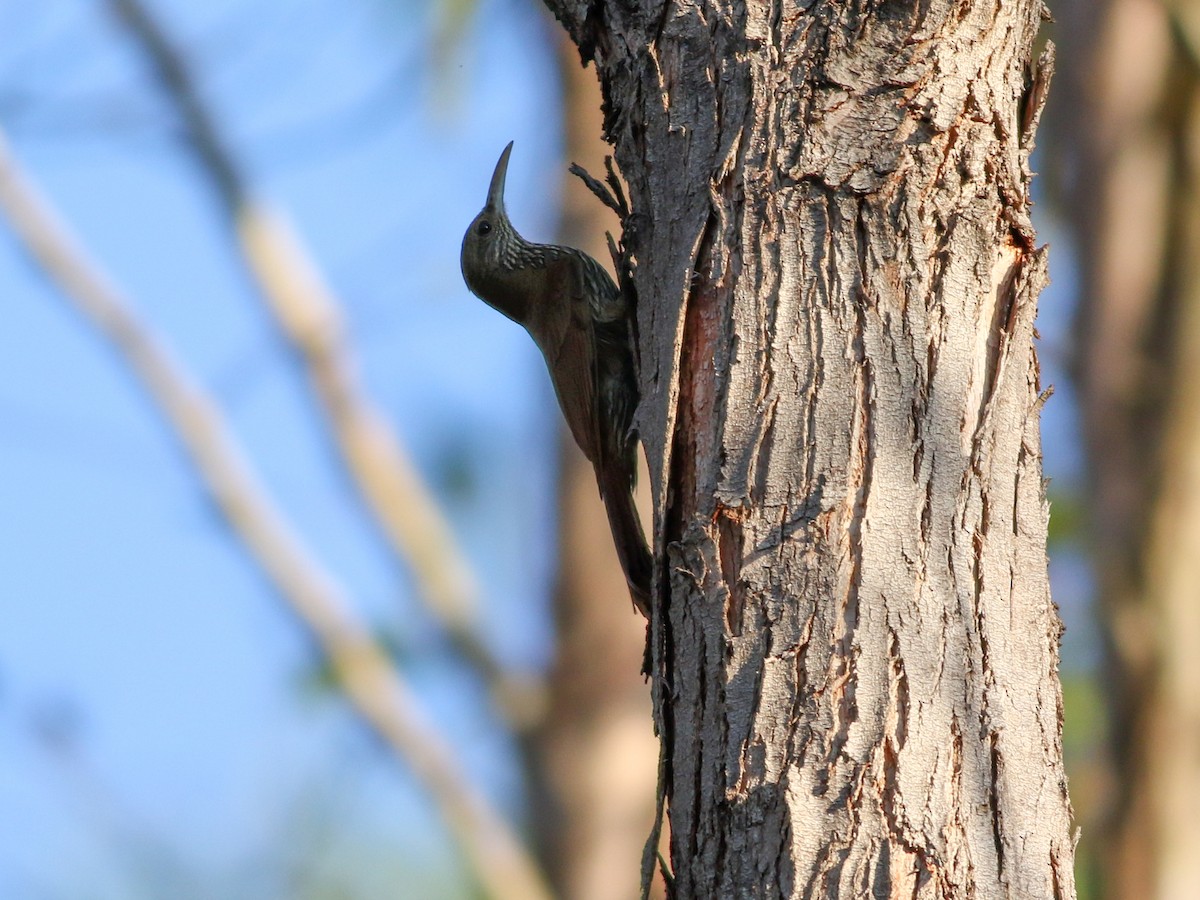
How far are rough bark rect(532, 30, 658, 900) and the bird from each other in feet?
7.61

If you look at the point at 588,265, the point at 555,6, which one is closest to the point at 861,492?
the point at 555,6

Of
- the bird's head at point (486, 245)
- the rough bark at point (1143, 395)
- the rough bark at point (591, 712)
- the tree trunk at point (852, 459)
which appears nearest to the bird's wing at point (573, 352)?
the bird's head at point (486, 245)

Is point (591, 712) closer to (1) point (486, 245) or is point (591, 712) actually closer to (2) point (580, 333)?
(1) point (486, 245)

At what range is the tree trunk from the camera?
71.3 inches

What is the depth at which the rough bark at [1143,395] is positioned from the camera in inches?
219

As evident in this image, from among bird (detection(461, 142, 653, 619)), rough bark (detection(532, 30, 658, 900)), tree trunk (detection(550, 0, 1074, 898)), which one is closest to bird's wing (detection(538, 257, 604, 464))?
bird (detection(461, 142, 653, 619))

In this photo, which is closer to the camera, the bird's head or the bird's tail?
the bird's tail

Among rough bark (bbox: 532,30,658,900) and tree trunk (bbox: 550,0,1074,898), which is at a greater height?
rough bark (bbox: 532,30,658,900)

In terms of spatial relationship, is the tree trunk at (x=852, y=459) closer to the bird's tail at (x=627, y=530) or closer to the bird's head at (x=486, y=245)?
the bird's tail at (x=627, y=530)

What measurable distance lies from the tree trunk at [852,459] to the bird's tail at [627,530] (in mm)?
868

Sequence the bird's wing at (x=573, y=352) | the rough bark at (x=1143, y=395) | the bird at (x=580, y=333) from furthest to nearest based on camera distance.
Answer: the rough bark at (x=1143, y=395) < the bird's wing at (x=573, y=352) < the bird at (x=580, y=333)

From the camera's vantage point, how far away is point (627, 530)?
10.3 feet

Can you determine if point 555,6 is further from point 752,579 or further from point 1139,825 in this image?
point 1139,825

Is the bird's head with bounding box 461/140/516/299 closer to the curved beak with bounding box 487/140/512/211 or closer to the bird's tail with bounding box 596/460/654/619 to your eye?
the curved beak with bounding box 487/140/512/211
